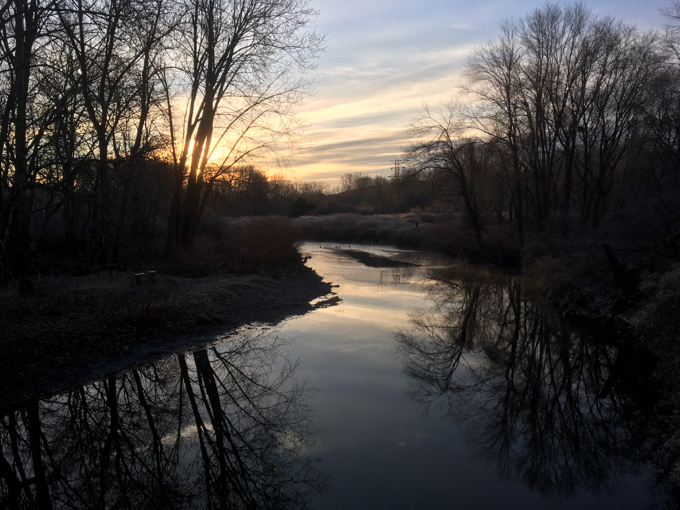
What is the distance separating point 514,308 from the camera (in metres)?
17.4

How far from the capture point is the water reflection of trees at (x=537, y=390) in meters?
6.68

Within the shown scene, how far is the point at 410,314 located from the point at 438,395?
23.1ft

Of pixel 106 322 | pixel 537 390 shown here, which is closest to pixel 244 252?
pixel 106 322

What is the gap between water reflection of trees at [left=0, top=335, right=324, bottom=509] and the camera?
5.45 metres

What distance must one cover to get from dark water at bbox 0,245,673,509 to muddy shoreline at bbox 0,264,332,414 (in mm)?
531

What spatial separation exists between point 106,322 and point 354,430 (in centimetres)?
583

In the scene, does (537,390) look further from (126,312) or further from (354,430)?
(126,312)

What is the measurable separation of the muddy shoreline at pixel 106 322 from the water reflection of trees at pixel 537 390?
4843mm

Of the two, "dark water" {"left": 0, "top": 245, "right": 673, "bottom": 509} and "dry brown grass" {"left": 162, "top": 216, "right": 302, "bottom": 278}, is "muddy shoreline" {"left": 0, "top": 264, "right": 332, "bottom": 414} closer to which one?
"dark water" {"left": 0, "top": 245, "right": 673, "bottom": 509}

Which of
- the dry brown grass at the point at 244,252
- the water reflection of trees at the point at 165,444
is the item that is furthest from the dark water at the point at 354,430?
the dry brown grass at the point at 244,252

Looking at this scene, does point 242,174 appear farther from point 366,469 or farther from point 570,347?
point 366,469

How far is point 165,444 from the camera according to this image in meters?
6.60

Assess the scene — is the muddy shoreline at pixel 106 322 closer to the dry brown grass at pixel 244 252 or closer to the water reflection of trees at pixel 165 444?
the water reflection of trees at pixel 165 444

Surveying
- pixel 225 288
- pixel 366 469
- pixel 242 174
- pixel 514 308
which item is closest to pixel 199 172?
pixel 242 174
